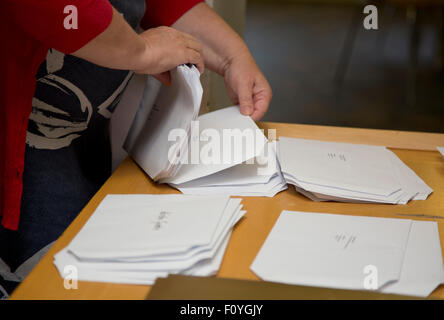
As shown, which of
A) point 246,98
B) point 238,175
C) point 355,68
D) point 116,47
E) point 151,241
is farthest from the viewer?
point 355,68

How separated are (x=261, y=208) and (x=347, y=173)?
0.54ft

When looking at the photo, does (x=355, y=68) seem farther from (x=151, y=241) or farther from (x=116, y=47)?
(x=151, y=241)

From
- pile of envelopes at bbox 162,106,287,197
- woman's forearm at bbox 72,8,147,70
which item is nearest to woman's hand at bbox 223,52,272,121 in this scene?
pile of envelopes at bbox 162,106,287,197

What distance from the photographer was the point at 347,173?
2.57ft

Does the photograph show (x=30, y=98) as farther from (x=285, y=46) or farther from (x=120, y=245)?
(x=285, y=46)

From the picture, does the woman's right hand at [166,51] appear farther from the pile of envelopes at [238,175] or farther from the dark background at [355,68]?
the dark background at [355,68]

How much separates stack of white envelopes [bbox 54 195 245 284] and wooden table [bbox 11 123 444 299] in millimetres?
15

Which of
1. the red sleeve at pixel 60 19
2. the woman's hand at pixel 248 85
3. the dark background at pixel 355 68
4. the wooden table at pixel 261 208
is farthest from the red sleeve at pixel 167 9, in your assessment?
the dark background at pixel 355 68

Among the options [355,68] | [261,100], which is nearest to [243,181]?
[261,100]

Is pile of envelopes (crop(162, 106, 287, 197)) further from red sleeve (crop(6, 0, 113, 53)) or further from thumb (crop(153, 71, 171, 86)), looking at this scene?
red sleeve (crop(6, 0, 113, 53))

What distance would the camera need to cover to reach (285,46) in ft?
14.0

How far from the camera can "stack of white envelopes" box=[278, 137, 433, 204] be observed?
73 cm

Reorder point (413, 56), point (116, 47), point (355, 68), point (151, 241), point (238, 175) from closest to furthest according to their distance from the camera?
point (151, 241)
point (116, 47)
point (238, 175)
point (413, 56)
point (355, 68)
